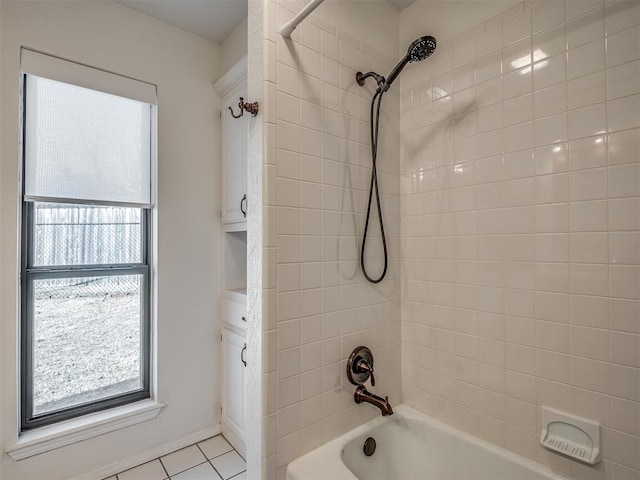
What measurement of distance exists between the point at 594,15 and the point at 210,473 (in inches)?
108

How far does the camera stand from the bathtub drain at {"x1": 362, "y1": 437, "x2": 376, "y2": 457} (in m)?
1.33

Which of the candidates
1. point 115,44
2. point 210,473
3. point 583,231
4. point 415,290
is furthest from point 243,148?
point 210,473

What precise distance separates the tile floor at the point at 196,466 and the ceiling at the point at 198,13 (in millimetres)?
2785

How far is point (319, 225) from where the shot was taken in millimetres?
1234

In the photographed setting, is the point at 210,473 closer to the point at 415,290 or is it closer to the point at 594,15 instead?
the point at 415,290

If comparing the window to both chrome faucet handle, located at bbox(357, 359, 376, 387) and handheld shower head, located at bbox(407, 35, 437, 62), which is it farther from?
handheld shower head, located at bbox(407, 35, 437, 62)

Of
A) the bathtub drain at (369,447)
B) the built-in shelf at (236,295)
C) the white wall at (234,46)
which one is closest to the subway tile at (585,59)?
the bathtub drain at (369,447)

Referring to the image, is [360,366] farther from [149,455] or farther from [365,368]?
[149,455]

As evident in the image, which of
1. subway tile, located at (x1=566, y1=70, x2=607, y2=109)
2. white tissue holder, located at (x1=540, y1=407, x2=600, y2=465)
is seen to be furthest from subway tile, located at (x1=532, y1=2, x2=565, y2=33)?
white tissue holder, located at (x1=540, y1=407, x2=600, y2=465)

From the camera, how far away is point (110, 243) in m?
1.97

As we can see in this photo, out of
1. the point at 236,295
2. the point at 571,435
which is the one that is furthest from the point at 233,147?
the point at 571,435

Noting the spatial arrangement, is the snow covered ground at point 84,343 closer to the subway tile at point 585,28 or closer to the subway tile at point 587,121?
the subway tile at point 587,121

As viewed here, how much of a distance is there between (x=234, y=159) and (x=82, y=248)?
1053 mm

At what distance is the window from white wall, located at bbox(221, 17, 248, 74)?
0.62 meters
